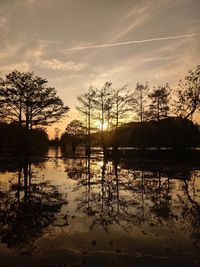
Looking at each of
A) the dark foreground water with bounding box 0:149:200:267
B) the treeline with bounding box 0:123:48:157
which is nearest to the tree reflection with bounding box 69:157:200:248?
the dark foreground water with bounding box 0:149:200:267

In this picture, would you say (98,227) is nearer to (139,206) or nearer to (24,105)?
(139,206)

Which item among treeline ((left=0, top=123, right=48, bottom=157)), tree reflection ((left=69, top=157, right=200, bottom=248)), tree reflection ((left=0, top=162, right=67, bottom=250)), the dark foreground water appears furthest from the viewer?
treeline ((left=0, top=123, right=48, bottom=157))

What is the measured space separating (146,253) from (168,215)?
130 inches

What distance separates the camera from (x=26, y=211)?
8602 millimetres

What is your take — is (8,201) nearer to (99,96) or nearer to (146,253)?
(146,253)

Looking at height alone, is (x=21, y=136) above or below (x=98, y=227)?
above

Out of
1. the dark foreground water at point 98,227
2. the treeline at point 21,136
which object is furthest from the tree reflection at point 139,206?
the treeline at point 21,136

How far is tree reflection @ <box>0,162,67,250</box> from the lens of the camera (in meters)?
6.43

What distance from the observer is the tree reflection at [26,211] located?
6426 mm

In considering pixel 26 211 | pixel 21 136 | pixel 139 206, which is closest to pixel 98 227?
pixel 26 211

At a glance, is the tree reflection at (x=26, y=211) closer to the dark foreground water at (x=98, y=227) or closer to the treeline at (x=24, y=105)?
the dark foreground water at (x=98, y=227)

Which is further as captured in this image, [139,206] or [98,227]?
[139,206]

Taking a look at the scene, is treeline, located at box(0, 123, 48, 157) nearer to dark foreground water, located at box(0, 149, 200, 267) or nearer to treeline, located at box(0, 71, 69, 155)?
treeline, located at box(0, 71, 69, 155)

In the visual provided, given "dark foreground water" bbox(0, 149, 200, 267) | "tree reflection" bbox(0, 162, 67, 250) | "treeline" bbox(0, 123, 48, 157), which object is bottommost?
"dark foreground water" bbox(0, 149, 200, 267)
